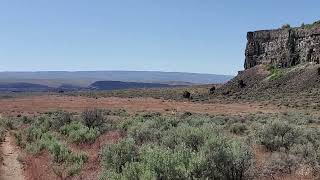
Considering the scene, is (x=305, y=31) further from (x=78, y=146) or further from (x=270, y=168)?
(x=270, y=168)

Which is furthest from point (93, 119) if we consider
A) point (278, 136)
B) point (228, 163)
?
point (228, 163)

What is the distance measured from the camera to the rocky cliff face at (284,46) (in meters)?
77.5

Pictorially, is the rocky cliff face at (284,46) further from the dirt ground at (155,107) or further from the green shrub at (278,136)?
the green shrub at (278,136)

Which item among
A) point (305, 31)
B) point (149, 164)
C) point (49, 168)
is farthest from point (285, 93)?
point (149, 164)

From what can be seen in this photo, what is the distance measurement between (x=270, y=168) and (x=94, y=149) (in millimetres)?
10370

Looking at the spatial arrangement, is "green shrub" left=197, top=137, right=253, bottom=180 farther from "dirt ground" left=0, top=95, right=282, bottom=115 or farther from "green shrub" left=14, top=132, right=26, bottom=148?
"dirt ground" left=0, top=95, right=282, bottom=115

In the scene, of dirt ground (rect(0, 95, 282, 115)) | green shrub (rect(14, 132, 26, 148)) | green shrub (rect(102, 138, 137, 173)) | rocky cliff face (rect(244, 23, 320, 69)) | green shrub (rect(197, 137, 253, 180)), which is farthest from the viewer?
rocky cliff face (rect(244, 23, 320, 69))

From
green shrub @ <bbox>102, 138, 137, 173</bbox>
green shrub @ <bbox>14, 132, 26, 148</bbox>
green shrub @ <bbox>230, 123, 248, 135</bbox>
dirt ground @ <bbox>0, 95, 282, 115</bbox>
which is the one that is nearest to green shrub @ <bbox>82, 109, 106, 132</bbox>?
green shrub @ <bbox>14, 132, 26, 148</bbox>

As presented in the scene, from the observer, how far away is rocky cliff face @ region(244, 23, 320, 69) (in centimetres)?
7750

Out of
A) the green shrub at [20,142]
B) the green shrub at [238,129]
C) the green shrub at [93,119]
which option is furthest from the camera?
the green shrub at [93,119]

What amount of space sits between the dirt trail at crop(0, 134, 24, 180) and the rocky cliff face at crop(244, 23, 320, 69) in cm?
5667

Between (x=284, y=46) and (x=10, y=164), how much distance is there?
222 ft

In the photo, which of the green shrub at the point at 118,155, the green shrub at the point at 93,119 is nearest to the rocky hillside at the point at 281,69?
the green shrub at the point at 93,119

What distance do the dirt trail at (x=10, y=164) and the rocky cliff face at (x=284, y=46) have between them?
5667 cm
